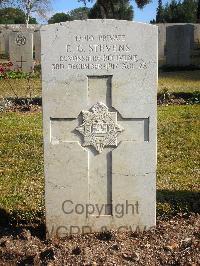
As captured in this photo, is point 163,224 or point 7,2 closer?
point 163,224

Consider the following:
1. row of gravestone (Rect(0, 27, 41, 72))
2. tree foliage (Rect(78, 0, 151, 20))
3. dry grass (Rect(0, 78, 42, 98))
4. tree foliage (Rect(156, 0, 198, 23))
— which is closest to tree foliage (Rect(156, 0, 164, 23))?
tree foliage (Rect(156, 0, 198, 23))

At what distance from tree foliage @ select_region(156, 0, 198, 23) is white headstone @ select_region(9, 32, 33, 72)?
3372 cm

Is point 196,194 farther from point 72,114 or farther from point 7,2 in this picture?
point 7,2

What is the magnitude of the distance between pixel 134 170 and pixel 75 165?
49 cm

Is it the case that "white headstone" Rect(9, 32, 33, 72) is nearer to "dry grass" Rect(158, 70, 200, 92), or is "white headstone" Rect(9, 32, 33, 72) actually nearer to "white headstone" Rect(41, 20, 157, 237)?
"dry grass" Rect(158, 70, 200, 92)

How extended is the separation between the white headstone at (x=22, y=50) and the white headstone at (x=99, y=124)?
47.7ft

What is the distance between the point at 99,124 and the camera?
382cm

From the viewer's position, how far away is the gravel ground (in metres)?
3.50

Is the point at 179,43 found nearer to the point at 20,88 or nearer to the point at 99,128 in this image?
the point at 20,88

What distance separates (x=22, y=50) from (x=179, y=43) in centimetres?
620

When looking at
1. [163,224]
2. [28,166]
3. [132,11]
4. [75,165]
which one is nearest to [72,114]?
[75,165]

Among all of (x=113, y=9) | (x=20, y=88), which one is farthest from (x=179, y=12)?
(x=20, y=88)

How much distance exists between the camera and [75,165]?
3.86 meters

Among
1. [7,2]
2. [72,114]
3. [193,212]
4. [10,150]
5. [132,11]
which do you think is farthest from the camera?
[132,11]
